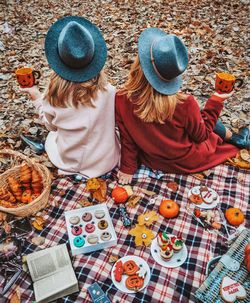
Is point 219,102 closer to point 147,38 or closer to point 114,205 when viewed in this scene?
point 147,38

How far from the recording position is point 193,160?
3.88 m

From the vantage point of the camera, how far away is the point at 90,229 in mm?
3373

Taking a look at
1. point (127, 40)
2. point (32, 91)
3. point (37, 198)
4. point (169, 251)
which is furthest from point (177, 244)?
point (127, 40)

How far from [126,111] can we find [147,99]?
0.33 meters

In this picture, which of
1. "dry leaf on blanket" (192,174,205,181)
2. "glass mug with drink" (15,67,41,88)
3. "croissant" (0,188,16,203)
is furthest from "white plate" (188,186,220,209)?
"glass mug with drink" (15,67,41,88)

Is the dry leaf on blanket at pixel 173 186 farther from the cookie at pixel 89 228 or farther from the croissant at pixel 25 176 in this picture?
the croissant at pixel 25 176

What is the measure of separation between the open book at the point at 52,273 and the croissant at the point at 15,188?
81cm

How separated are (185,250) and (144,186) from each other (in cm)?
94

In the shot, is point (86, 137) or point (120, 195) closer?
point (86, 137)

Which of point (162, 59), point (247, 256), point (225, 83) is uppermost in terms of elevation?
point (162, 59)

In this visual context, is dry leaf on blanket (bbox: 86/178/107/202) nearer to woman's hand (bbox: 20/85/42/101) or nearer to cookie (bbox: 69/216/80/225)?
cookie (bbox: 69/216/80/225)

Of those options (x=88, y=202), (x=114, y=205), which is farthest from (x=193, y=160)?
(x=88, y=202)

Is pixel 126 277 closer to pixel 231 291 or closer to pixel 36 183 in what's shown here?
pixel 231 291

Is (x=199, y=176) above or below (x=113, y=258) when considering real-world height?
above
